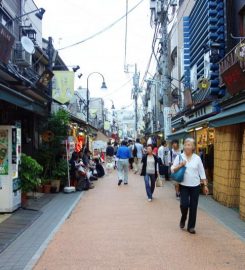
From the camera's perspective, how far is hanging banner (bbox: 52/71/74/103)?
1956cm

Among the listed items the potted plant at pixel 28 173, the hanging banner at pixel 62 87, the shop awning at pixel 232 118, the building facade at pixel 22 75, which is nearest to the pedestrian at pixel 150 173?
the shop awning at pixel 232 118

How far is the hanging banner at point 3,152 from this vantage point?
11531mm

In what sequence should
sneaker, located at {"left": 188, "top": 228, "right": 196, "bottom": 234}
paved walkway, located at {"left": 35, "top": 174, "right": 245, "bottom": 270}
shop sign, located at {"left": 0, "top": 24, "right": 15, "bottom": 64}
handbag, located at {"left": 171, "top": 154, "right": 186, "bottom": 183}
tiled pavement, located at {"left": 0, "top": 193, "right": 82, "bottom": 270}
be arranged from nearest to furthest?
paved walkway, located at {"left": 35, "top": 174, "right": 245, "bottom": 270} < tiled pavement, located at {"left": 0, "top": 193, "right": 82, "bottom": 270} < sneaker, located at {"left": 188, "top": 228, "right": 196, "bottom": 234} < handbag, located at {"left": 171, "top": 154, "right": 186, "bottom": 183} < shop sign, located at {"left": 0, "top": 24, "right": 15, "bottom": 64}

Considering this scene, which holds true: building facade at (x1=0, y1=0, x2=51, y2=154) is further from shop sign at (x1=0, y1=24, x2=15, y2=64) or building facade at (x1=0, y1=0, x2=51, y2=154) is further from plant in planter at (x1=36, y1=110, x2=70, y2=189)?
plant in planter at (x1=36, y1=110, x2=70, y2=189)

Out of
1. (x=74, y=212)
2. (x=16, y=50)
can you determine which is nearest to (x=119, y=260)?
(x=74, y=212)

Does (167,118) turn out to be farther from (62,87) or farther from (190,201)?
(190,201)

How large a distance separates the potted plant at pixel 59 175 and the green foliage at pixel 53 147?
2.0 inches

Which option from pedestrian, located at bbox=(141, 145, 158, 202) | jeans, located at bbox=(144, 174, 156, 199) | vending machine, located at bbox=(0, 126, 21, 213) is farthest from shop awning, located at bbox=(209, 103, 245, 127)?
vending machine, located at bbox=(0, 126, 21, 213)

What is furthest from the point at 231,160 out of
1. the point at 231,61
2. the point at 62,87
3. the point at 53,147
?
the point at 62,87

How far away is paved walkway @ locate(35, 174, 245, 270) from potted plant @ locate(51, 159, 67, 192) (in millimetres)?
4238

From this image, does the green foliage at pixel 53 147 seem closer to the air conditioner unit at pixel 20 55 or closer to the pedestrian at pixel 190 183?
the air conditioner unit at pixel 20 55

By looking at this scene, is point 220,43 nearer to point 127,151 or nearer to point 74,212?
point 127,151

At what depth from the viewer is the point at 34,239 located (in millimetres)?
8758

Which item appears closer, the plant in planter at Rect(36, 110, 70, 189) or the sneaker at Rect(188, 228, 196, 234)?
the sneaker at Rect(188, 228, 196, 234)
